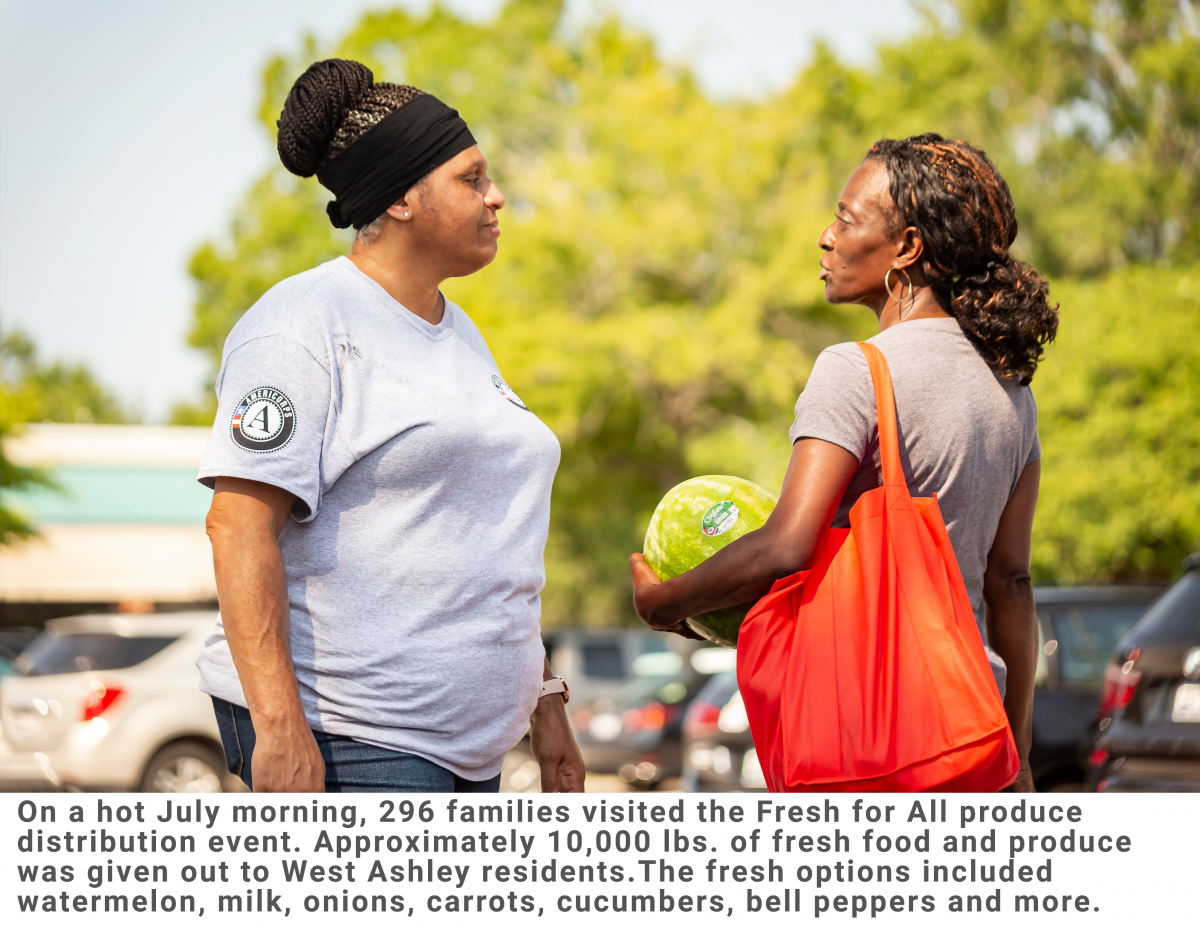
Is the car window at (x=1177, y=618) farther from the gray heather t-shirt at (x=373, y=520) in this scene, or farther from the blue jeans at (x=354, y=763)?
the blue jeans at (x=354, y=763)

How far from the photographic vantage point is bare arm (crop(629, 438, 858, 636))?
7.48ft

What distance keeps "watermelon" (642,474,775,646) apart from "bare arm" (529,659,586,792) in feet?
1.33

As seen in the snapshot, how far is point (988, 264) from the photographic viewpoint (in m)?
2.56

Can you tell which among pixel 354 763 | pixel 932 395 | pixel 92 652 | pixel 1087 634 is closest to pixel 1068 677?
pixel 1087 634

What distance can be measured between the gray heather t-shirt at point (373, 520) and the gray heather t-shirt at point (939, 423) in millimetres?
675

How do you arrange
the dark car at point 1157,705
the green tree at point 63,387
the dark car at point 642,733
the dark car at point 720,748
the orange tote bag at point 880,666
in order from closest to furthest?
the orange tote bag at point 880,666, the dark car at point 1157,705, the dark car at point 720,748, the dark car at point 642,733, the green tree at point 63,387

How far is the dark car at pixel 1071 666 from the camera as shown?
7.78 m

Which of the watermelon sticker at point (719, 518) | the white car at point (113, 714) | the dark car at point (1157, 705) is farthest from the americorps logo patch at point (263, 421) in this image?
the white car at point (113, 714)

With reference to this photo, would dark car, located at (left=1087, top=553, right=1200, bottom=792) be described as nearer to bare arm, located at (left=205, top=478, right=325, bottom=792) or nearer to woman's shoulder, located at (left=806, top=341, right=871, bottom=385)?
woman's shoulder, located at (left=806, top=341, right=871, bottom=385)

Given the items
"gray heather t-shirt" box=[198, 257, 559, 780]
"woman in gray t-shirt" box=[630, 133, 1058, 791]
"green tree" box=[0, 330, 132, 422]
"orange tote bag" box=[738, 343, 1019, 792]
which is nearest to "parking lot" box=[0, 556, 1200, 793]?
"woman in gray t-shirt" box=[630, 133, 1058, 791]

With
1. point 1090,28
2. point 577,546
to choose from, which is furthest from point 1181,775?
point 577,546

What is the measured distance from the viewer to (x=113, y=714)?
1132 cm
